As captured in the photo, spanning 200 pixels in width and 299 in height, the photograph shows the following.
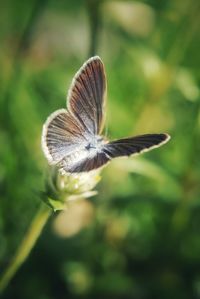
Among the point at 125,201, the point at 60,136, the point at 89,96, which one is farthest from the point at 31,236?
the point at 125,201

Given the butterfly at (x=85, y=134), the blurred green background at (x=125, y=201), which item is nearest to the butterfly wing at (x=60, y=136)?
the butterfly at (x=85, y=134)

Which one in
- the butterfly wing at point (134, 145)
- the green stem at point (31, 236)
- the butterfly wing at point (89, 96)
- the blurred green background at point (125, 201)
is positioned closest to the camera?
the butterfly wing at point (134, 145)

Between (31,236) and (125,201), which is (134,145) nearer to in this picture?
(31,236)

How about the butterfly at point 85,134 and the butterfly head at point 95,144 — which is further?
the butterfly head at point 95,144

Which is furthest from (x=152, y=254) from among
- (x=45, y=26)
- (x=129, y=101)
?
(x=45, y=26)

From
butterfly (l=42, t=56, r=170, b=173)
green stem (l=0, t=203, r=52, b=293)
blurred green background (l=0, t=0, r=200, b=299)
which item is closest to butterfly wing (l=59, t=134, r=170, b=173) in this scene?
butterfly (l=42, t=56, r=170, b=173)

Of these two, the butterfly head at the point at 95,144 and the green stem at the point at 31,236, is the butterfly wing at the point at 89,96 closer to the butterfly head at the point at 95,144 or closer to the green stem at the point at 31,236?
the butterfly head at the point at 95,144

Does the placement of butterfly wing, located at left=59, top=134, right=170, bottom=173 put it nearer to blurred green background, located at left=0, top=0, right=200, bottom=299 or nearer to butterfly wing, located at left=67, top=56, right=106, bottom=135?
butterfly wing, located at left=67, top=56, right=106, bottom=135

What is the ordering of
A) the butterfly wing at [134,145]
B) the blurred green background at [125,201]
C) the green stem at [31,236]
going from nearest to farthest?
the butterfly wing at [134,145], the green stem at [31,236], the blurred green background at [125,201]
